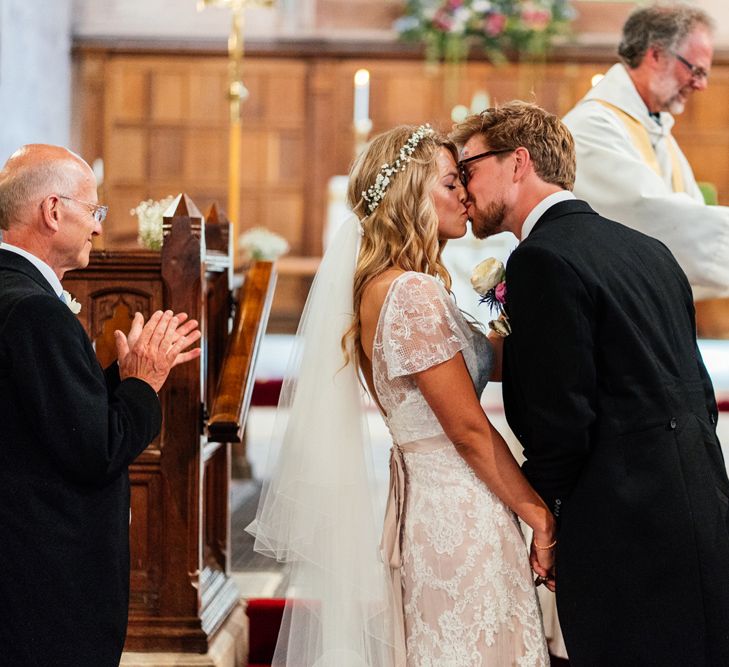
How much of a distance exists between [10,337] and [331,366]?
963 millimetres

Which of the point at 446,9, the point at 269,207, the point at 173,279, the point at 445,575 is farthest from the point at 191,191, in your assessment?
the point at 445,575

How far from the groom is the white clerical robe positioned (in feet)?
4.85

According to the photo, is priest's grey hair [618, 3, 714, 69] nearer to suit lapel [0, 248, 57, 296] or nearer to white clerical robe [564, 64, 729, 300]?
white clerical robe [564, 64, 729, 300]

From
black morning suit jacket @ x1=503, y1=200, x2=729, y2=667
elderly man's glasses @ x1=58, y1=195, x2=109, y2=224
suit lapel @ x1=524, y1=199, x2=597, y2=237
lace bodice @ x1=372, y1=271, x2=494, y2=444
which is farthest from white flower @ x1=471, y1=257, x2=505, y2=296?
elderly man's glasses @ x1=58, y1=195, x2=109, y2=224

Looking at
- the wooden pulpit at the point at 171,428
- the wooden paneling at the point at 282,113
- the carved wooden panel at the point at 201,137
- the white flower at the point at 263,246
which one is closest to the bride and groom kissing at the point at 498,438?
the wooden pulpit at the point at 171,428

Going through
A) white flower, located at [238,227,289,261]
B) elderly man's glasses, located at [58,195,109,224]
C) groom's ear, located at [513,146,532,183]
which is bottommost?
elderly man's glasses, located at [58,195,109,224]

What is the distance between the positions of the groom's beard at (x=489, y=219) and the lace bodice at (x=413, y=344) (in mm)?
244

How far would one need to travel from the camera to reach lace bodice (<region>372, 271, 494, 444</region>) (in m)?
2.57

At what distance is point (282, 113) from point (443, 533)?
8.99m

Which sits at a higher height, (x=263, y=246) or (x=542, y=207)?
(x=263, y=246)

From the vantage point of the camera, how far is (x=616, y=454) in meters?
2.40

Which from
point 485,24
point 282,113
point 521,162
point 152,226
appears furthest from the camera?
point 282,113

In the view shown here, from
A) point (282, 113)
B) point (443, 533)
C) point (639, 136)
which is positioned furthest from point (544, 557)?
point (282, 113)

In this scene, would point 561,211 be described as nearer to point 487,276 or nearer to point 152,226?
point 487,276
